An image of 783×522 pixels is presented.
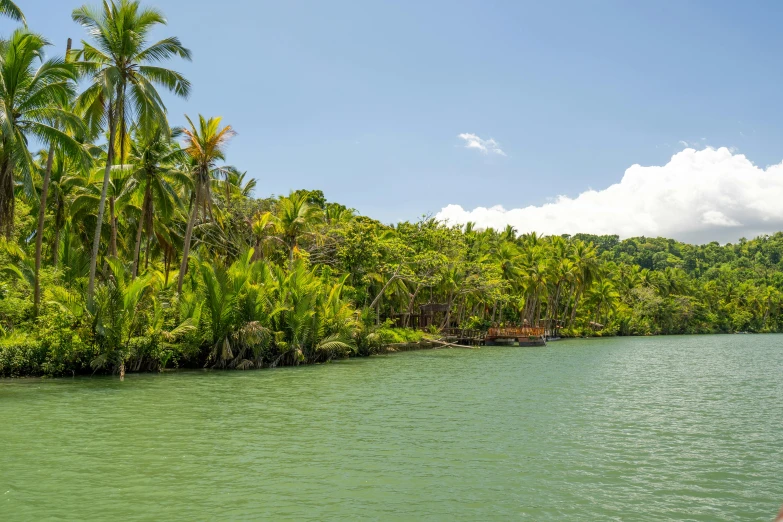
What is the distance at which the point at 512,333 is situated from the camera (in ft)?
184

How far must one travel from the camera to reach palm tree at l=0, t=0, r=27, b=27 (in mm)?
19016

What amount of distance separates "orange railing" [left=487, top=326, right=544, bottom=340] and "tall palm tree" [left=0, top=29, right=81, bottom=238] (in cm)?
4231

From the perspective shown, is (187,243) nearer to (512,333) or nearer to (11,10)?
(11,10)

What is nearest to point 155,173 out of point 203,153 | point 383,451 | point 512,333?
point 203,153

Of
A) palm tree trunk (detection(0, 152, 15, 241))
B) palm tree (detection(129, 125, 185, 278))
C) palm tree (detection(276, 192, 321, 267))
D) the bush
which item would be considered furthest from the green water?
palm tree (detection(276, 192, 321, 267))

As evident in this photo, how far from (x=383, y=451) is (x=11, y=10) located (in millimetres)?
18200

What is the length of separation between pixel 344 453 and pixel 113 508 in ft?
15.0

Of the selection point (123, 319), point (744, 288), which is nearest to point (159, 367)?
point (123, 319)

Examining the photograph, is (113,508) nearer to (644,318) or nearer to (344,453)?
(344,453)

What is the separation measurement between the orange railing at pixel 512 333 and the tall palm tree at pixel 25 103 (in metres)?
42.3

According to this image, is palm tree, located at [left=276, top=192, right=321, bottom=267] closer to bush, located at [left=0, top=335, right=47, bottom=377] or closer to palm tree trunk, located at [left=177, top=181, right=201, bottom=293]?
palm tree trunk, located at [left=177, top=181, right=201, bottom=293]

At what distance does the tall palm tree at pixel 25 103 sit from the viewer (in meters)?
19.0

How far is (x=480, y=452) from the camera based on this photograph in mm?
12164

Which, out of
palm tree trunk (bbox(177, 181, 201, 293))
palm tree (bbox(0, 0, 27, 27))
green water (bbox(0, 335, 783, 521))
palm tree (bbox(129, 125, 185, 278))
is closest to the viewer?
green water (bbox(0, 335, 783, 521))
